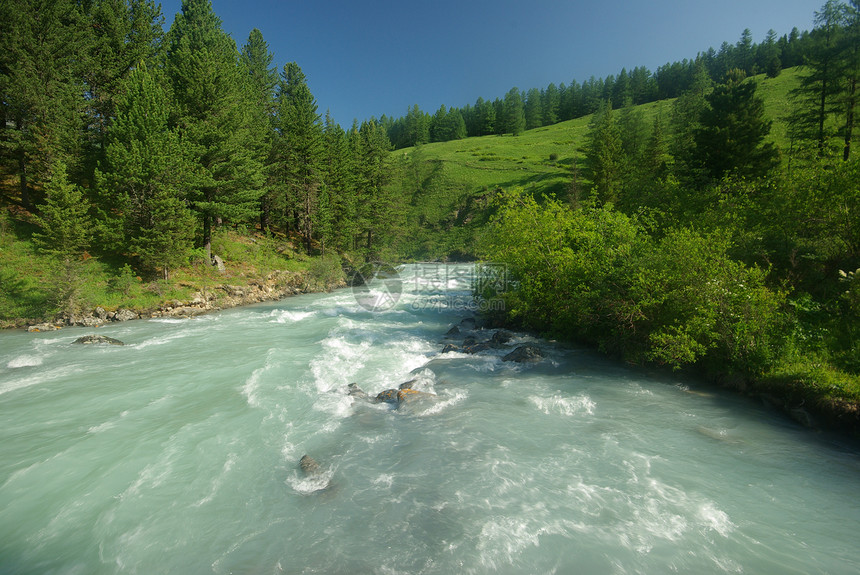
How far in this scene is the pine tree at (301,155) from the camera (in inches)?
1558

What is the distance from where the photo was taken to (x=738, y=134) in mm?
22922

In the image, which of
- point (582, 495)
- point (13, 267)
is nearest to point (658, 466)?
point (582, 495)

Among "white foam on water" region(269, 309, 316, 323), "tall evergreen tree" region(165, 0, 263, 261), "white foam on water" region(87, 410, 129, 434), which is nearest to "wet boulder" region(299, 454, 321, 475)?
"white foam on water" region(87, 410, 129, 434)

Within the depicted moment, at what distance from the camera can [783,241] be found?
45.1 feet

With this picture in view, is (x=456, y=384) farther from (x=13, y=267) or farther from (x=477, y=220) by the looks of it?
(x=477, y=220)

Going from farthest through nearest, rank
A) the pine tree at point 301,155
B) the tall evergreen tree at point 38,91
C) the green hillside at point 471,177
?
the green hillside at point 471,177
the pine tree at point 301,155
the tall evergreen tree at point 38,91

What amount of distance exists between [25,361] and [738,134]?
3797 cm

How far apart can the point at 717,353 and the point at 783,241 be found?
5.45m

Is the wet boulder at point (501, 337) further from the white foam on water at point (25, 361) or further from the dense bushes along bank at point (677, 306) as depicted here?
the white foam on water at point (25, 361)

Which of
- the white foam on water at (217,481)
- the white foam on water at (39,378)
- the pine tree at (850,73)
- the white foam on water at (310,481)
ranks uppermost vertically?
the pine tree at (850,73)

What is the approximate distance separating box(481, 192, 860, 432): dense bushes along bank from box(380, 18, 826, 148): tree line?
116 m

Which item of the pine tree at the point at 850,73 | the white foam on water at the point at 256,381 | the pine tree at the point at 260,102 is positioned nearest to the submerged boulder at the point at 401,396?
the white foam on water at the point at 256,381

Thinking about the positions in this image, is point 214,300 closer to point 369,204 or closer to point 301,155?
point 301,155

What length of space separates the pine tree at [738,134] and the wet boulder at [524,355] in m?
17.6
